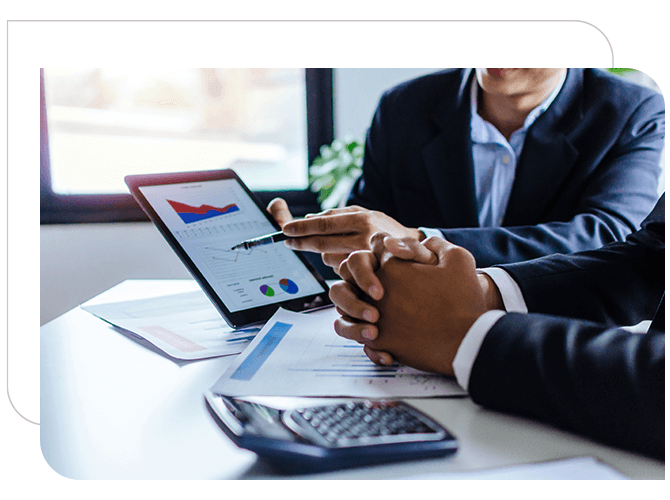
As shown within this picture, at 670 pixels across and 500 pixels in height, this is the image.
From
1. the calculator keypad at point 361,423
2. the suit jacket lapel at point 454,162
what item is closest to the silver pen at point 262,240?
the calculator keypad at point 361,423

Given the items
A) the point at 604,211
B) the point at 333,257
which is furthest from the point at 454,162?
the point at 333,257

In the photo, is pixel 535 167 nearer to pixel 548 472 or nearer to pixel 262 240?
pixel 262 240

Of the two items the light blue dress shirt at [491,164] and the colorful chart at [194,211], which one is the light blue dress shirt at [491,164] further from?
the colorful chart at [194,211]

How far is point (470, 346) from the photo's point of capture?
447 millimetres

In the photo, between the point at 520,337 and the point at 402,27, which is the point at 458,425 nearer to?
the point at 520,337

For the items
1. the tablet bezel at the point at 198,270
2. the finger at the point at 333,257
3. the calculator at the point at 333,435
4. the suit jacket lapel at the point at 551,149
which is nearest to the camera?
the calculator at the point at 333,435

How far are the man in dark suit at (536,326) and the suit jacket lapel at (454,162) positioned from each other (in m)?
0.59

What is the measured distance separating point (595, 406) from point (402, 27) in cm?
34

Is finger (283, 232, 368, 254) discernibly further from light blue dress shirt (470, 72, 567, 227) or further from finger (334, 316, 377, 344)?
light blue dress shirt (470, 72, 567, 227)

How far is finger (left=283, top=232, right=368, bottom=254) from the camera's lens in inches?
29.8

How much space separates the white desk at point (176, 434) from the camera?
1.18 ft

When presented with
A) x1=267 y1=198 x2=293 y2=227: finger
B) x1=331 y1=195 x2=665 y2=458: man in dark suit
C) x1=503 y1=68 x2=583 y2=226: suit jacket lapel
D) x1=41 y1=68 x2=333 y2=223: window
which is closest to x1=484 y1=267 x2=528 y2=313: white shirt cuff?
x1=331 y1=195 x2=665 y2=458: man in dark suit

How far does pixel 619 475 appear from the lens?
1.13ft
